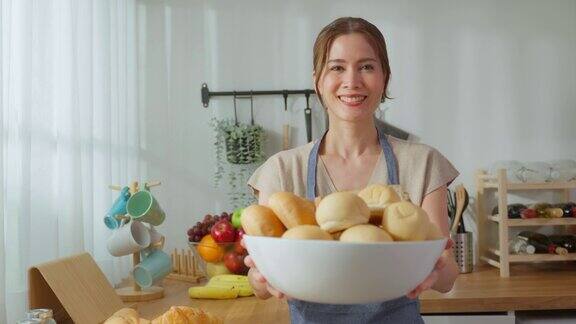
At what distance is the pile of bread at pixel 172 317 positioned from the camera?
1.07m

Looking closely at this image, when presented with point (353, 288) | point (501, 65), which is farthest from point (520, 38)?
point (353, 288)

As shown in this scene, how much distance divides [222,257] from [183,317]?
65 cm

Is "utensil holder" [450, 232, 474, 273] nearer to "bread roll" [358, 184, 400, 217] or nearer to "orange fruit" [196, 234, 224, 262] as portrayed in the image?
"orange fruit" [196, 234, 224, 262]

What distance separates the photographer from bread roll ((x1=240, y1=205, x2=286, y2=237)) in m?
0.74

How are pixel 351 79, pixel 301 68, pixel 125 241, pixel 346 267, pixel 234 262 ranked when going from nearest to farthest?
pixel 346 267
pixel 351 79
pixel 125 241
pixel 234 262
pixel 301 68

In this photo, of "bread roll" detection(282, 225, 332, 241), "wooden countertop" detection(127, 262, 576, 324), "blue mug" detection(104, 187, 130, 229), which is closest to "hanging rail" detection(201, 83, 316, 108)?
"wooden countertop" detection(127, 262, 576, 324)

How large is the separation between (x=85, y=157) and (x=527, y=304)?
1.27 meters

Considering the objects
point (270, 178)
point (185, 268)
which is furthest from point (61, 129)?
point (270, 178)

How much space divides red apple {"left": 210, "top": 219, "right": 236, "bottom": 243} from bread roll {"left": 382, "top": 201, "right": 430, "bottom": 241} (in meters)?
1.09

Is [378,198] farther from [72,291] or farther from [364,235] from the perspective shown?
[72,291]

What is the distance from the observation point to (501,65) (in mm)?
2393

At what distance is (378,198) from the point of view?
0.77 m

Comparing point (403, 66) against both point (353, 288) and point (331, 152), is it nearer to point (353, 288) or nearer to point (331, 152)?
point (331, 152)

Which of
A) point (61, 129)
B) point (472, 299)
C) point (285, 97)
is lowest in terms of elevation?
point (472, 299)
